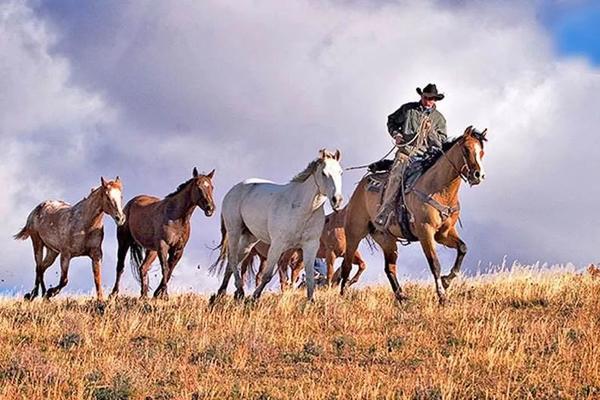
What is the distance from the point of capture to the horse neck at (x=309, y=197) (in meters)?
14.4

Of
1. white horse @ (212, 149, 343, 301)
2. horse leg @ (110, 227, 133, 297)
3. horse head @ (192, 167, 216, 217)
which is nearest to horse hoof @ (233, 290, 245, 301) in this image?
white horse @ (212, 149, 343, 301)

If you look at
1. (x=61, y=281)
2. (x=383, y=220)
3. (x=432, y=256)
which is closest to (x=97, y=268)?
(x=61, y=281)

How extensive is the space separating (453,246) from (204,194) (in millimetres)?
6264

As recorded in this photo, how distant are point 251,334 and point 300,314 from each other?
186 cm

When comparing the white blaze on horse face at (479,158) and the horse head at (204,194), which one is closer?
the white blaze on horse face at (479,158)

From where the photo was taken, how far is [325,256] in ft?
75.3

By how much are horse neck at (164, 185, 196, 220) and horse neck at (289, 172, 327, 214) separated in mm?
5058

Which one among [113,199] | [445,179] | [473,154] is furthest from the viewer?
[113,199]

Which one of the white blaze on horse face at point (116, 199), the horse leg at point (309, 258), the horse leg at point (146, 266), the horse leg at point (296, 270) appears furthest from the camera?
the horse leg at point (296, 270)

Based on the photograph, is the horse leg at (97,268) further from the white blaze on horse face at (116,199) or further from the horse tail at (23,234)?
the horse tail at (23,234)

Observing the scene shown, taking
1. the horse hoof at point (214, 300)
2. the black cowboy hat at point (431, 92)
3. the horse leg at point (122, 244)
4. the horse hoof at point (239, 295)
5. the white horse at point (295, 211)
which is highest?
the black cowboy hat at point (431, 92)

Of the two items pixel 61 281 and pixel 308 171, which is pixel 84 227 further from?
pixel 308 171

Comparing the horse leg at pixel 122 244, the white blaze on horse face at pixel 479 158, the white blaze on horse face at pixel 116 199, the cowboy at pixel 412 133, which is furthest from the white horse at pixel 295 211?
the horse leg at pixel 122 244

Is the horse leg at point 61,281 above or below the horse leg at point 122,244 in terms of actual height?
below
